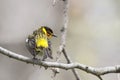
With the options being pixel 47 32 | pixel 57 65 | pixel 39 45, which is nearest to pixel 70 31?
pixel 47 32

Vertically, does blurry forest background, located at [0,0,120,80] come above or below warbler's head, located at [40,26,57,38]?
below

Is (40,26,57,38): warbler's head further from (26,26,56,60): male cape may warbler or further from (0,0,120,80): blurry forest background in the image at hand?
(0,0,120,80): blurry forest background

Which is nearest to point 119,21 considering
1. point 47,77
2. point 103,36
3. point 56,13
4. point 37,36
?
point 103,36

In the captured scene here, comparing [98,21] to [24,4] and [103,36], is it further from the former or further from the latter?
[24,4]

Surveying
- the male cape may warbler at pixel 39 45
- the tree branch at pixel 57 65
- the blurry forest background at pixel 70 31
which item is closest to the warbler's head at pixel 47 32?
the male cape may warbler at pixel 39 45

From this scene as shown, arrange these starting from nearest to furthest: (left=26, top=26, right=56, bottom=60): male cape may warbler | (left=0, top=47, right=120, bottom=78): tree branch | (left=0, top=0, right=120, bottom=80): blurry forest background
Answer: (left=0, top=47, right=120, bottom=78): tree branch
(left=26, top=26, right=56, bottom=60): male cape may warbler
(left=0, top=0, right=120, bottom=80): blurry forest background

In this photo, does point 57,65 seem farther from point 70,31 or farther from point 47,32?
point 70,31

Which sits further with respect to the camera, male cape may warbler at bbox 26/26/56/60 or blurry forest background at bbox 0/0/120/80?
blurry forest background at bbox 0/0/120/80

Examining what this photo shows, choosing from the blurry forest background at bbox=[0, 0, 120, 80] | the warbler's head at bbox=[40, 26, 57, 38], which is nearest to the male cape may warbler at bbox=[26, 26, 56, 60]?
the warbler's head at bbox=[40, 26, 57, 38]

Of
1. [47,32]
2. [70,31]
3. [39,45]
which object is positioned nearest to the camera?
[39,45]

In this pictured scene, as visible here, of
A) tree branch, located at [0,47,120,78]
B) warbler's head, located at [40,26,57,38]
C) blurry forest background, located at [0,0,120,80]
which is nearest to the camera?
tree branch, located at [0,47,120,78]
